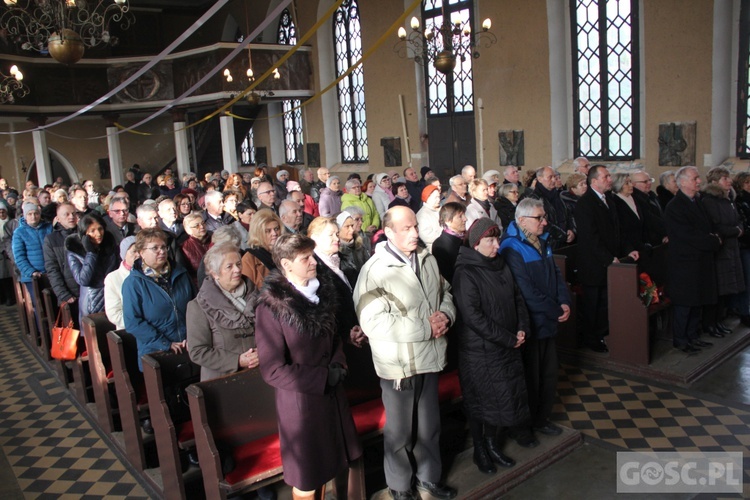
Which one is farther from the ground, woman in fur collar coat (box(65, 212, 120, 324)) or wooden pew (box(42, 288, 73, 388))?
woman in fur collar coat (box(65, 212, 120, 324))

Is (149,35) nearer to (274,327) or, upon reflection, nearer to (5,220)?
(5,220)

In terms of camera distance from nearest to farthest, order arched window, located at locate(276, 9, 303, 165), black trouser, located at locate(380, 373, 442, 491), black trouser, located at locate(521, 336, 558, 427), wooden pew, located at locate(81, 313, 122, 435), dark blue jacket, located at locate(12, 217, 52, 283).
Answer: black trouser, located at locate(380, 373, 442, 491) → black trouser, located at locate(521, 336, 558, 427) → wooden pew, located at locate(81, 313, 122, 435) → dark blue jacket, located at locate(12, 217, 52, 283) → arched window, located at locate(276, 9, 303, 165)

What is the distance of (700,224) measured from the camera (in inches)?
213

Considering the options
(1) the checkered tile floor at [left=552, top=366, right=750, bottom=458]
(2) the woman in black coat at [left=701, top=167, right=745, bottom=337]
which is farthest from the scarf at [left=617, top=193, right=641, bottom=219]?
(1) the checkered tile floor at [left=552, top=366, right=750, bottom=458]

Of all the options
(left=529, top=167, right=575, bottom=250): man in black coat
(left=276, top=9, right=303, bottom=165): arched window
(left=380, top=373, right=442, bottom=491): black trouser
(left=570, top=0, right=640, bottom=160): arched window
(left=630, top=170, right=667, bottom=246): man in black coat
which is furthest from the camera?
(left=276, top=9, right=303, bottom=165): arched window

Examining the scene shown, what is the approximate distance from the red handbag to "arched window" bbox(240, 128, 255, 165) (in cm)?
1512

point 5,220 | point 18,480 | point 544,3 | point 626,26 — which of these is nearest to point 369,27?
point 544,3

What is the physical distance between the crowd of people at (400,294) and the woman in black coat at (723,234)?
18 millimetres

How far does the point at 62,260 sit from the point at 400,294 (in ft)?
12.9

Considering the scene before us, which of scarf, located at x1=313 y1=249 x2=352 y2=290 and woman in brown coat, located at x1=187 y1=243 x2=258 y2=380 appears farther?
scarf, located at x1=313 y1=249 x2=352 y2=290

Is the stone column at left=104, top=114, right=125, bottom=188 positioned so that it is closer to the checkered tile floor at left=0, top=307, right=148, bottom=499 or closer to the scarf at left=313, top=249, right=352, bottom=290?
the checkered tile floor at left=0, top=307, right=148, bottom=499

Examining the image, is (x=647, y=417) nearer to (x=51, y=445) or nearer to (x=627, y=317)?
(x=627, y=317)

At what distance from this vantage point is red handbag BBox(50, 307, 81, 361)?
5121mm

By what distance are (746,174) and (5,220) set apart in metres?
8.78
